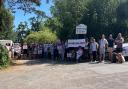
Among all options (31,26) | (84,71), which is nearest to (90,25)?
(84,71)

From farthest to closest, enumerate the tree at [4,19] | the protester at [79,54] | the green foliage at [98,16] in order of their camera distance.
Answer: the green foliage at [98,16], the tree at [4,19], the protester at [79,54]

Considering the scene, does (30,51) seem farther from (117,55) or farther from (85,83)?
(85,83)

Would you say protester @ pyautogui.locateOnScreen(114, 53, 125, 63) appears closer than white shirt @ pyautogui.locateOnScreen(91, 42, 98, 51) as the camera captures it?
Yes

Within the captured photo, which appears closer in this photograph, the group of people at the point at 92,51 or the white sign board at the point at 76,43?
the group of people at the point at 92,51

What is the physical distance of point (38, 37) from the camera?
2552 inches

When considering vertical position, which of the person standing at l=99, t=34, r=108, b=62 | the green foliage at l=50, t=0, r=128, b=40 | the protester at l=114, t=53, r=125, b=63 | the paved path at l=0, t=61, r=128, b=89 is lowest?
the paved path at l=0, t=61, r=128, b=89

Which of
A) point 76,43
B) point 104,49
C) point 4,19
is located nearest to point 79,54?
point 76,43

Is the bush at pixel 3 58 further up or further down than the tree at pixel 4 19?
further down

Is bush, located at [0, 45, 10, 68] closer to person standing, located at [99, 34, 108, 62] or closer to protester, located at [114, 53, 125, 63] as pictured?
person standing, located at [99, 34, 108, 62]

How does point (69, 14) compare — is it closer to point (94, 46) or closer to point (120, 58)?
point (94, 46)

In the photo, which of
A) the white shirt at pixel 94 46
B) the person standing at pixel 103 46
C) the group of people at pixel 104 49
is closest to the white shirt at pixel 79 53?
the group of people at pixel 104 49

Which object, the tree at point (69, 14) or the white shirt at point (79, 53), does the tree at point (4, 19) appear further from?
the white shirt at point (79, 53)

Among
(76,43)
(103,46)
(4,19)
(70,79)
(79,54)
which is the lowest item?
(70,79)

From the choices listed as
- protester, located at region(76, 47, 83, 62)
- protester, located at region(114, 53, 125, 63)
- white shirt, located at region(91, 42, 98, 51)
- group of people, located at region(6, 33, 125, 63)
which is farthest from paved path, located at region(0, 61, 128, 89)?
protester, located at region(76, 47, 83, 62)
